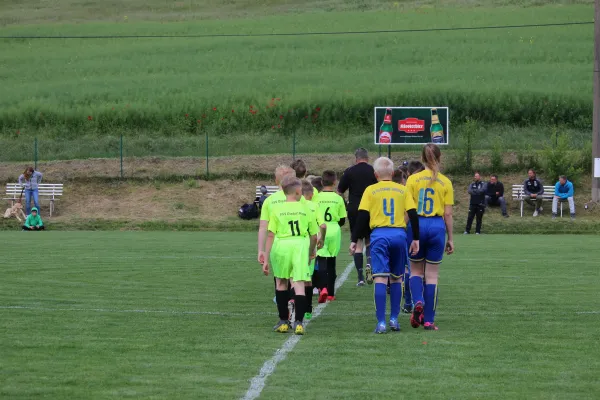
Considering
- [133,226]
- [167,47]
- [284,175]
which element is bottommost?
[133,226]

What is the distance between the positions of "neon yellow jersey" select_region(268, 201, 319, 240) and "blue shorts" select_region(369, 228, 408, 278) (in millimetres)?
736

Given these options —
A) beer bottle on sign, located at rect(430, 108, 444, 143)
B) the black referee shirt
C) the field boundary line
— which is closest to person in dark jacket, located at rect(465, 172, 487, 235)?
beer bottle on sign, located at rect(430, 108, 444, 143)

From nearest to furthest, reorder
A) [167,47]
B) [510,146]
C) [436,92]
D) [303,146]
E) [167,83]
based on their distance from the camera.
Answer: [510,146] < [303,146] < [436,92] < [167,83] < [167,47]

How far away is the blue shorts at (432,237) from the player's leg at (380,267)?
0.39m

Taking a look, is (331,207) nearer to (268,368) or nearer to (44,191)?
(268,368)

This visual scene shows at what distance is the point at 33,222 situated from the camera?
3278 centimetres

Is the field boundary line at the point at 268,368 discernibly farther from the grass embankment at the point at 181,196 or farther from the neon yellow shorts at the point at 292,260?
the grass embankment at the point at 181,196

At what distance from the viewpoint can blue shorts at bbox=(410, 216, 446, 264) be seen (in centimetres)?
1128

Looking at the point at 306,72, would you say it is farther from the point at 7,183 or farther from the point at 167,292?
the point at 167,292

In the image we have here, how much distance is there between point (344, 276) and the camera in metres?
17.6

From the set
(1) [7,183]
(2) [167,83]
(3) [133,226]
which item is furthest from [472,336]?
(2) [167,83]

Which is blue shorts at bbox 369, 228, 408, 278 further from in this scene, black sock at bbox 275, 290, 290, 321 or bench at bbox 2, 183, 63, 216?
bench at bbox 2, 183, 63, 216

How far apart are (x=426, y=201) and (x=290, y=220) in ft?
4.82

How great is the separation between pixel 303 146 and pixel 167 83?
16.8 m
